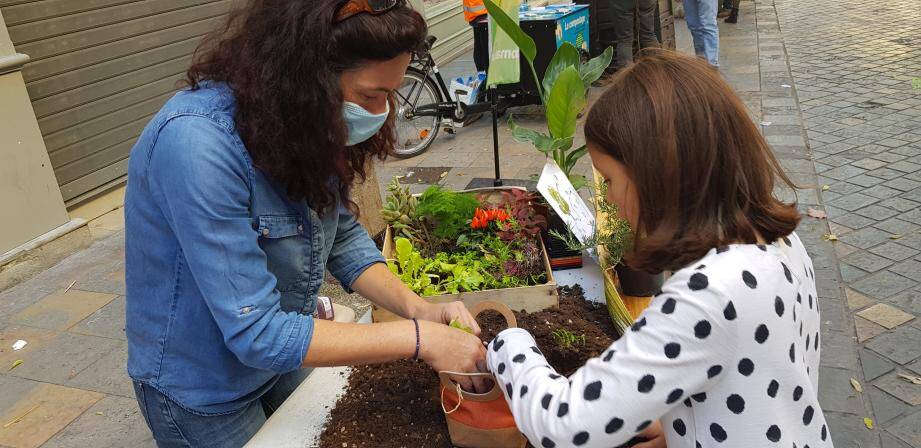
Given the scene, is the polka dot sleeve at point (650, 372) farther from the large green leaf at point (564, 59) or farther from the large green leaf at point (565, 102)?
the large green leaf at point (564, 59)

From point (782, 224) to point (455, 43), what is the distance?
947 centimetres

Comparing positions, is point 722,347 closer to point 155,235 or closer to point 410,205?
point 155,235

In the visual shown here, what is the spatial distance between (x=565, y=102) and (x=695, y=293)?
A: 1.52 m

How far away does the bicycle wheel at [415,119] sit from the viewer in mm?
6148

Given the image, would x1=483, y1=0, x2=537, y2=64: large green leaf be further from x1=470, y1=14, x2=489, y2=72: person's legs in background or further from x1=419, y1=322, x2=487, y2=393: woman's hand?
x1=470, y1=14, x2=489, y2=72: person's legs in background

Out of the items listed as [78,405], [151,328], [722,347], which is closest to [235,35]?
[151,328]

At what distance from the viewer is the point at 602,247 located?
→ 2.24m

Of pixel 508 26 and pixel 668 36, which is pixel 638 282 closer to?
pixel 508 26

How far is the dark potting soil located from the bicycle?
415 centimetres

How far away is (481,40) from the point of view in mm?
6281

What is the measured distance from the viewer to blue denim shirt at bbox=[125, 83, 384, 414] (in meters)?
1.28

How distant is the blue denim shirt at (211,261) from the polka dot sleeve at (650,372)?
1.78ft

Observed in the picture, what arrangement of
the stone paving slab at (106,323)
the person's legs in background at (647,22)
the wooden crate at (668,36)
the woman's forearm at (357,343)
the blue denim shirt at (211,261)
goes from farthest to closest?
the wooden crate at (668,36) → the person's legs in background at (647,22) → the stone paving slab at (106,323) → the woman's forearm at (357,343) → the blue denim shirt at (211,261)

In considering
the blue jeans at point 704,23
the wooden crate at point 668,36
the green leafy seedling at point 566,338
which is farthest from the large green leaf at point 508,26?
the wooden crate at point 668,36
